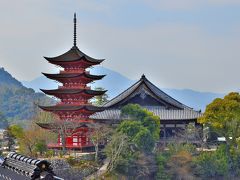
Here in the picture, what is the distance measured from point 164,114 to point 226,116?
716 centimetres

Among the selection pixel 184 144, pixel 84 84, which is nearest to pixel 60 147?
pixel 84 84

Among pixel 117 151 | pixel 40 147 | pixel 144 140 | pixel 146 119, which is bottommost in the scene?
pixel 117 151

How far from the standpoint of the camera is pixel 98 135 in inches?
1433

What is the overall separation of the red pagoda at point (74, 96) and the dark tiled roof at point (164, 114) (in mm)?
1033

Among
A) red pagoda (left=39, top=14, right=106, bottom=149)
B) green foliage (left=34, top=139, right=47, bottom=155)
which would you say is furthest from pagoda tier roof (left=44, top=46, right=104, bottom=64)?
green foliage (left=34, top=139, right=47, bottom=155)

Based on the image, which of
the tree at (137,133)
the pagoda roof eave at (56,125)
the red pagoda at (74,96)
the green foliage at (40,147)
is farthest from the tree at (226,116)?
the green foliage at (40,147)

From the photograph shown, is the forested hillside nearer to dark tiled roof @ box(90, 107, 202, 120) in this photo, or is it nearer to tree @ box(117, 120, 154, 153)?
dark tiled roof @ box(90, 107, 202, 120)

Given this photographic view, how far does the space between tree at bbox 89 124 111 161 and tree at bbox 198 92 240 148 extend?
7.12 metres

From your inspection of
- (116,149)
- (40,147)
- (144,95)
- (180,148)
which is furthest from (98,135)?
(144,95)

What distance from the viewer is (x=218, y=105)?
37781 millimetres

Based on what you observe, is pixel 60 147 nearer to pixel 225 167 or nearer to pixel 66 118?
pixel 66 118

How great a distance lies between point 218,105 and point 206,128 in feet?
18.8

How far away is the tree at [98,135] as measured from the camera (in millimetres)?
36406

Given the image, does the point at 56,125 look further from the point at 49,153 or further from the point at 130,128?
the point at 130,128
